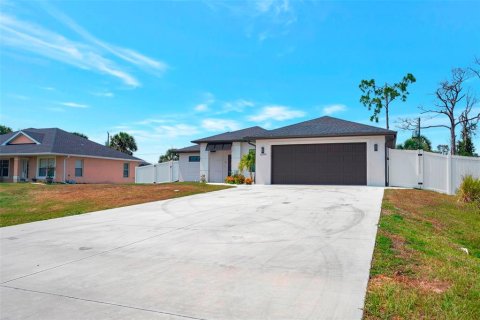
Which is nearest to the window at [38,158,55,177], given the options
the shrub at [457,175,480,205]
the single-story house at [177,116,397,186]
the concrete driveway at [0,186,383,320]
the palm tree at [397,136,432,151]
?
the single-story house at [177,116,397,186]

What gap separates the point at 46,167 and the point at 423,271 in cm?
2941

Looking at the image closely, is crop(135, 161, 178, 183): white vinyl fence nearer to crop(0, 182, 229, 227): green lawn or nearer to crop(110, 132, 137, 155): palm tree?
crop(0, 182, 229, 227): green lawn

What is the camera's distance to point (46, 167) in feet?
89.9

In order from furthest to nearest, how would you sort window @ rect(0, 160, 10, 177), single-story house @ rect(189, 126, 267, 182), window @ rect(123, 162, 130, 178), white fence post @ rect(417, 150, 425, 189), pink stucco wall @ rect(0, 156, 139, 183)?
window @ rect(123, 162, 130, 178), window @ rect(0, 160, 10, 177), pink stucco wall @ rect(0, 156, 139, 183), single-story house @ rect(189, 126, 267, 182), white fence post @ rect(417, 150, 425, 189)

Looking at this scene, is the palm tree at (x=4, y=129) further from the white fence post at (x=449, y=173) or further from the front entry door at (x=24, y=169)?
the white fence post at (x=449, y=173)

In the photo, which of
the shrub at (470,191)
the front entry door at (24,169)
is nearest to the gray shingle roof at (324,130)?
the shrub at (470,191)

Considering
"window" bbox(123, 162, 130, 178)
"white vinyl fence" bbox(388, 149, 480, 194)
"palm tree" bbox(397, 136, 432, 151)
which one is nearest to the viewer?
"white vinyl fence" bbox(388, 149, 480, 194)

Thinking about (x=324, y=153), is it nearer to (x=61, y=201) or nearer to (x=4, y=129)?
(x=61, y=201)

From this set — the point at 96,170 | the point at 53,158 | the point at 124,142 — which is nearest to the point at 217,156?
the point at 96,170

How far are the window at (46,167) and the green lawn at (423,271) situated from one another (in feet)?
86.1

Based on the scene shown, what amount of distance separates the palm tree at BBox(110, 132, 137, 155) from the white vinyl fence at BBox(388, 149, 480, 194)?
36799mm

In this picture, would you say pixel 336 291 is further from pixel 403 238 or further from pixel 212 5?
pixel 212 5

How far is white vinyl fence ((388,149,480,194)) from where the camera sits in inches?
585

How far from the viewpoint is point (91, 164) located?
30.0 meters
